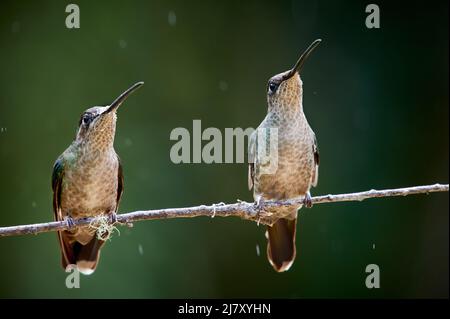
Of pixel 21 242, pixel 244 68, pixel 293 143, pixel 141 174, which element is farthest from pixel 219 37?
pixel 293 143

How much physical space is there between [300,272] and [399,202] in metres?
1.19

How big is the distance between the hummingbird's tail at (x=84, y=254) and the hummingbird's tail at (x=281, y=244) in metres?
1.05

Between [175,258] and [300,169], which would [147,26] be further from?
[300,169]

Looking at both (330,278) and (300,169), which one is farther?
(330,278)

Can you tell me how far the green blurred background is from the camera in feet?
21.8

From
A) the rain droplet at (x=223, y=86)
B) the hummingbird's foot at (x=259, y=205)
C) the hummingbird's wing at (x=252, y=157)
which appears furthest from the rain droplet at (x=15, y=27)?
the hummingbird's foot at (x=259, y=205)

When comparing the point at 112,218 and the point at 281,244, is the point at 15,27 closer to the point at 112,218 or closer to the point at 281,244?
the point at 112,218

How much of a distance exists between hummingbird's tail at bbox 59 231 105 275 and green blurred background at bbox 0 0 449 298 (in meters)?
1.91

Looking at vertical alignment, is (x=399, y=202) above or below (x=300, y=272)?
above

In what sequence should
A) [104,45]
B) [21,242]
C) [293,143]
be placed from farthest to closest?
[104,45] < [21,242] < [293,143]

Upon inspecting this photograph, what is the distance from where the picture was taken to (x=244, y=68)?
726 cm

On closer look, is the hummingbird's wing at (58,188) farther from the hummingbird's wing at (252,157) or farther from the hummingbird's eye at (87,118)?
the hummingbird's wing at (252,157)

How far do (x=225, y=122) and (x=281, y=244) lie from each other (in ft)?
9.02

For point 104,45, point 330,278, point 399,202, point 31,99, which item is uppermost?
point 104,45
